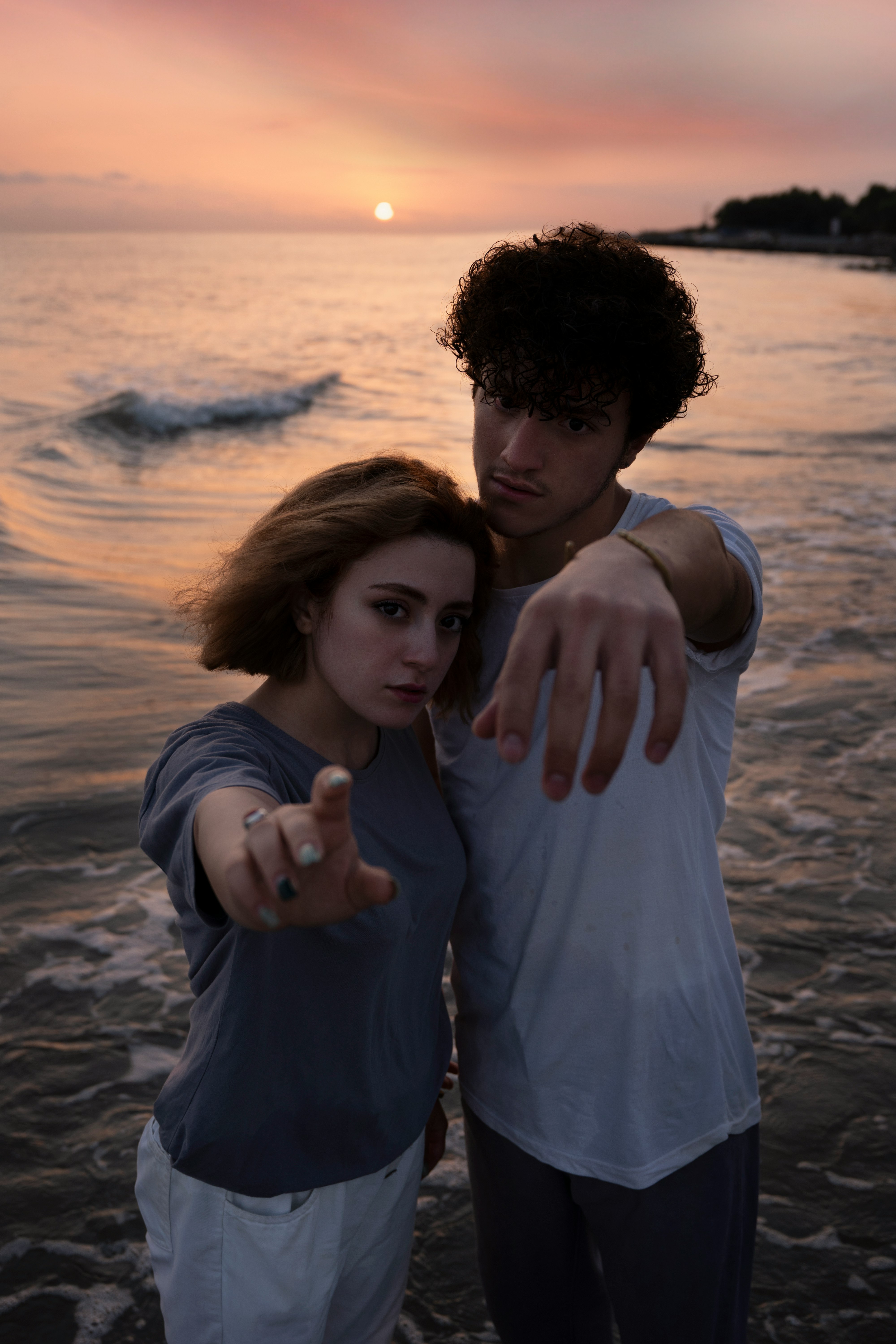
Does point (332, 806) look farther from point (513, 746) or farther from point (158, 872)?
point (158, 872)

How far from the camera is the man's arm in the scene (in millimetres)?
1032

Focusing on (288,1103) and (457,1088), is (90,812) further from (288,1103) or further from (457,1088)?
(288,1103)

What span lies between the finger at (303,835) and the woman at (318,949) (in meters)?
0.36

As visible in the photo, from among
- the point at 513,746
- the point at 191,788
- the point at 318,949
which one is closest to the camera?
the point at 513,746

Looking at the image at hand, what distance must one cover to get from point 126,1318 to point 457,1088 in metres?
1.59

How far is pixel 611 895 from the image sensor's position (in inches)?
75.2

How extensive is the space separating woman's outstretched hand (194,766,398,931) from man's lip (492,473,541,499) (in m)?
1.05

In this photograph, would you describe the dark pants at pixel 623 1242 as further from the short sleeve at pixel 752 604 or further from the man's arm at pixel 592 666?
the man's arm at pixel 592 666

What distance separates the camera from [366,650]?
1918mm

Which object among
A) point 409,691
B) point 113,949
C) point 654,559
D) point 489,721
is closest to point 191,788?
point 409,691

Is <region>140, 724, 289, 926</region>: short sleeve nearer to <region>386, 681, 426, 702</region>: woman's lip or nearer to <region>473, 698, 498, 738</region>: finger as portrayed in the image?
<region>386, 681, 426, 702</region>: woman's lip

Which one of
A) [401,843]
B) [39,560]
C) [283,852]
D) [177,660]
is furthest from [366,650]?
[39,560]

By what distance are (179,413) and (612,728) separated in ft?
61.3

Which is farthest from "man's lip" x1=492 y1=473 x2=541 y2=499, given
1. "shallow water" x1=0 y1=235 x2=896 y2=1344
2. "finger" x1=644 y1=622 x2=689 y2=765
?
"shallow water" x1=0 y1=235 x2=896 y2=1344
